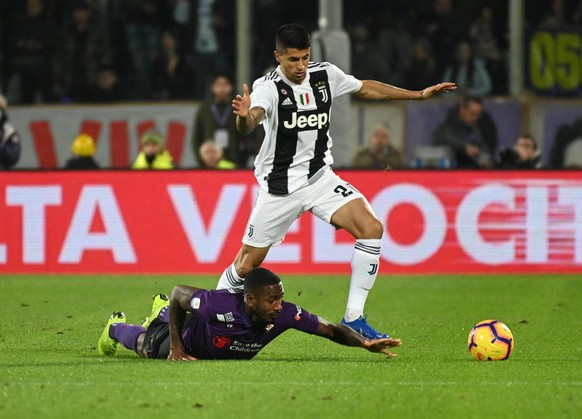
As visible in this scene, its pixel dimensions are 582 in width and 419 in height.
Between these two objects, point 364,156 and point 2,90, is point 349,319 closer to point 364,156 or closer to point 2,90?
point 364,156

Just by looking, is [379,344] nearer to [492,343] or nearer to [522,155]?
[492,343]

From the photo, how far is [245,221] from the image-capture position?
52.1ft

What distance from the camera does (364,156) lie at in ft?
59.4

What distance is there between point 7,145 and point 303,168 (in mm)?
8890

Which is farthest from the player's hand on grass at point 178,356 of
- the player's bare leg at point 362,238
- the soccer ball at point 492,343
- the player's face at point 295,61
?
the player's face at point 295,61

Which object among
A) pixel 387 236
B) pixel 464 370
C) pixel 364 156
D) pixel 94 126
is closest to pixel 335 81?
pixel 464 370

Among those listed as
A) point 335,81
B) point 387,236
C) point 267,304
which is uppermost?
point 335,81

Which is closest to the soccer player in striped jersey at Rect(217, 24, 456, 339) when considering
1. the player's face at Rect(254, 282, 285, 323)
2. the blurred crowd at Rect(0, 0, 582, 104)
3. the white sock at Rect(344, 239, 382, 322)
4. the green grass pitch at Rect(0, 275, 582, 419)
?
the white sock at Rect(344, 239, 382, 322)

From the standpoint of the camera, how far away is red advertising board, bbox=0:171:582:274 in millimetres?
15625

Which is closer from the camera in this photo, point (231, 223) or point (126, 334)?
point (126, 334)

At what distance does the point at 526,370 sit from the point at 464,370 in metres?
0.39

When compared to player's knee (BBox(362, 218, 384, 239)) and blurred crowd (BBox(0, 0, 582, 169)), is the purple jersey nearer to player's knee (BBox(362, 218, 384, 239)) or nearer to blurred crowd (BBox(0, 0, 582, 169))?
player's knee (BBox(362, 218, 384, 239))

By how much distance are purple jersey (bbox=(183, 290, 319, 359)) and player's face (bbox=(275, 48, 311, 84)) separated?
1.70 m

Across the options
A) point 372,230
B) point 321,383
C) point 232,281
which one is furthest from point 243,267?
point 321,383
